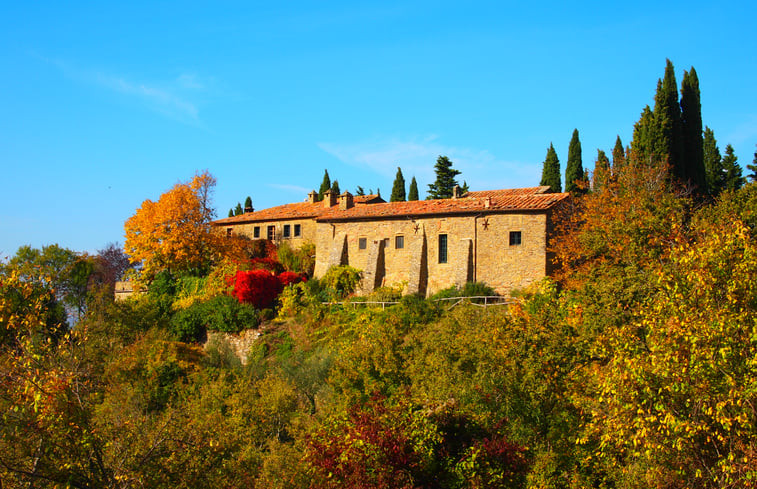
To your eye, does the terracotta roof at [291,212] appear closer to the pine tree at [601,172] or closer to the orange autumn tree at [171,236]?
the orange autumn tree at [171,236]

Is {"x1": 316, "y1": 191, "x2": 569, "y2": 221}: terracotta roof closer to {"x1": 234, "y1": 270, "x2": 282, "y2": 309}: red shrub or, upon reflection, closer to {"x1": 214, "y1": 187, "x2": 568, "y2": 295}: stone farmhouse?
{"x1": 214, "y1": 187, "x2": 568, "y2": 295}: stone farmhouse

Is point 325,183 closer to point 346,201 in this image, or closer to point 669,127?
point 346,201

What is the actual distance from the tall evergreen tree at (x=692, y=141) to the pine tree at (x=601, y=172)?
4.23m

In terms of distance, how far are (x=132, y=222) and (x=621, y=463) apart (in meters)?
35.8

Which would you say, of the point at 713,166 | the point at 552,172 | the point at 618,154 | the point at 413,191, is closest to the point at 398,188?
the point at 413,191

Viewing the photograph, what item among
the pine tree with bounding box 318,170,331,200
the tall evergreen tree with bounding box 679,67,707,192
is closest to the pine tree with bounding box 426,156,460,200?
the pine tree with bounding box 318,170,331,200

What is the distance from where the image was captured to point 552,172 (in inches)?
1969

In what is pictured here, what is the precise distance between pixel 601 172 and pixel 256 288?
65.5ft

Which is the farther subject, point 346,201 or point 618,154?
point 618,154

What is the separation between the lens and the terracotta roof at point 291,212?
43094mm

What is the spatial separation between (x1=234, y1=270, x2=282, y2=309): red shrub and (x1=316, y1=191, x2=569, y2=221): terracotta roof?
19.1ft

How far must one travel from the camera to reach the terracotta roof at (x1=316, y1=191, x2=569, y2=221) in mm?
32000

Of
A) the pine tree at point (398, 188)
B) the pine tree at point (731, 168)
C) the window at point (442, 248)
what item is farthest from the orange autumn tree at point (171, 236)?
the pine tree at point (731, 168)

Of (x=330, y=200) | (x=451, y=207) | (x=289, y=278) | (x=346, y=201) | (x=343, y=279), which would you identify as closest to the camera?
(x=451, y=207)
